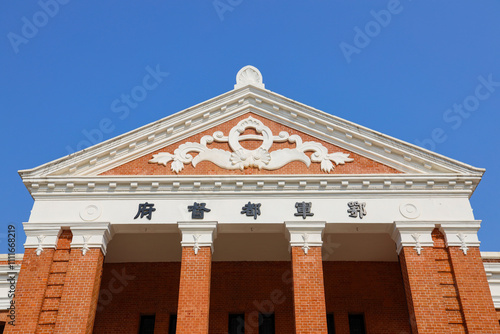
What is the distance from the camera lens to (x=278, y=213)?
14398 mm

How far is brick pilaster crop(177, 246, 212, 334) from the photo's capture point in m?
12.8

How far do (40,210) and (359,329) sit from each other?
10567mm

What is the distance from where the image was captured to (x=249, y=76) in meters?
17.2

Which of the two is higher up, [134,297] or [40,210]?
[40,210]

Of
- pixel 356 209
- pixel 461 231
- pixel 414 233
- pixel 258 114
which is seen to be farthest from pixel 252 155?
pixel 461 231

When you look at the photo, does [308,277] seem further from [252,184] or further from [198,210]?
[198,210]

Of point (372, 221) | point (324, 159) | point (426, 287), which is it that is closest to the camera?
point (426, 287)

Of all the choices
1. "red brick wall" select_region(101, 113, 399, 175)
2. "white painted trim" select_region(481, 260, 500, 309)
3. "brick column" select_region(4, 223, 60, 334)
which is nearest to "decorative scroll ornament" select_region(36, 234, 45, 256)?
"brick column" select_region(4, 223, 60, 334)

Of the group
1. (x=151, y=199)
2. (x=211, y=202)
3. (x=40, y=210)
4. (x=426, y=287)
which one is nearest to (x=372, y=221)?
(x=426, y=287)

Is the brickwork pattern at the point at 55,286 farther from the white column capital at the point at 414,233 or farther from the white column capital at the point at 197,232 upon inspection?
the white column capital at the point at 414,233

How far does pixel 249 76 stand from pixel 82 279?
8.42 meters

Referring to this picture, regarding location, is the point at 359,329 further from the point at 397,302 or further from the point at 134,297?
the point at 134,297

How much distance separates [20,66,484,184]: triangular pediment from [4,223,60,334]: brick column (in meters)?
1.78

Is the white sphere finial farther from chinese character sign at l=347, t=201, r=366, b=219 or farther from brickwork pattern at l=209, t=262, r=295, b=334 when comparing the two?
brickwork pattern at l=209, t=262, r=295, b=334
